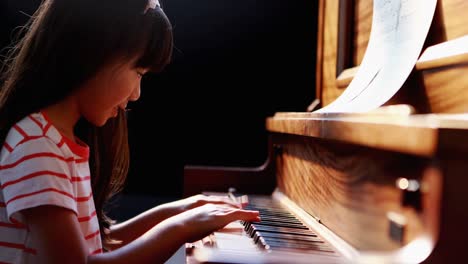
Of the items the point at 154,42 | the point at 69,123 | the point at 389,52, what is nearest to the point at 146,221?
the point at 69,123

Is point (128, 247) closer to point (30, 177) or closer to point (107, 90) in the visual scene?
point (30, 177)

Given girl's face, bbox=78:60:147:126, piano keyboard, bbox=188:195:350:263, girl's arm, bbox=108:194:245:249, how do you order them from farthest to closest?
girl's arm, bbox=108:194:245:249, girl's face, bbox=78:60:147:126, piano keyboard, bbox=188:195:350:263

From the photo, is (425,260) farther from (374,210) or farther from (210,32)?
(210,32)

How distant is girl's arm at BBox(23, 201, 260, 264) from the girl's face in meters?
0.27

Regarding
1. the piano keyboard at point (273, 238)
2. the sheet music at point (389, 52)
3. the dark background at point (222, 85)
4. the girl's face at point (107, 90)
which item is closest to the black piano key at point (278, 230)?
the piano keyboard at point (273, 238)

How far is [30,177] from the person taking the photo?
0.90 m

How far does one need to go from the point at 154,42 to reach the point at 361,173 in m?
0.58

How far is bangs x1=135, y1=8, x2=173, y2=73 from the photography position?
111 centimetres

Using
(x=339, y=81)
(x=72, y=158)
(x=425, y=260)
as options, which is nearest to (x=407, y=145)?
(x=425, y=260)

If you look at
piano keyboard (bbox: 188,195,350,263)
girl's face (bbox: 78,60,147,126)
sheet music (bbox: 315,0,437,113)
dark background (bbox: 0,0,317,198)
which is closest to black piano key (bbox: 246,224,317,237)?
piano keyboard (bbox: 188,195,350,263)

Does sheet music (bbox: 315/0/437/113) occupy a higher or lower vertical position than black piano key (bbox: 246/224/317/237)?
higher

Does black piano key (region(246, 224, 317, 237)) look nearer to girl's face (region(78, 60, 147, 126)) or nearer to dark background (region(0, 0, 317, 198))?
girl's face (region(78, 60, 147, 126))

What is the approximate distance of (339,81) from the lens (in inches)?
60.8

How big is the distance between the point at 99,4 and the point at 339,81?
0.78 metres
